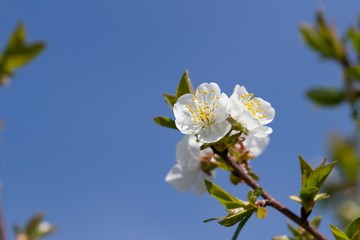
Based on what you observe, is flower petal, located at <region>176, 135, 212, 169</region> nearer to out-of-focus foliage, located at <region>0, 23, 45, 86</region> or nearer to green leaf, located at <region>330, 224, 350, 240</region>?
green leaf, located at <region>330, 224, 350, 240</region>

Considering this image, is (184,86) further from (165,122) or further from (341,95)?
(341,95)

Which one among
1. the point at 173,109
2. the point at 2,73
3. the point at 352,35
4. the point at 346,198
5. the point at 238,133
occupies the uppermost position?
the point at 2,73

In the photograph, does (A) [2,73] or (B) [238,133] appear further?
(A) [2,73]

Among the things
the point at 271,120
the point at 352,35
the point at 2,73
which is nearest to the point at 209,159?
the point at 271,120

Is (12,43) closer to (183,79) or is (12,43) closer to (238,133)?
(183,79)

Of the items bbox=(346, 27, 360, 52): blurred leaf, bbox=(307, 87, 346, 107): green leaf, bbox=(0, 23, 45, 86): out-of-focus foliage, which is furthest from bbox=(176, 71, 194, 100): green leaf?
bbox=(307, 87, 346, 107): green leaf

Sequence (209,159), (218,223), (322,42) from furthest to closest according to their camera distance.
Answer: (322,42), (209,159), (218,223)

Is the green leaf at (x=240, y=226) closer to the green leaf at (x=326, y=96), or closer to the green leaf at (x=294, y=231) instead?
the green leaf at (x=294, y=231)
